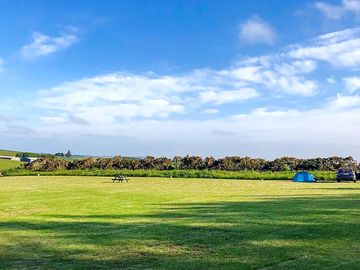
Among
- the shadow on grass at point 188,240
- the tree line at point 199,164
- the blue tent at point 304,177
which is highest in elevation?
the tree line at point 199,164

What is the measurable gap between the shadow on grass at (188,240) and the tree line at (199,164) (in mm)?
43760

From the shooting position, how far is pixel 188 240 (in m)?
10.2

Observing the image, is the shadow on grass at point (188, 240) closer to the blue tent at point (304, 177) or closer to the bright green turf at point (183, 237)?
the bright green turf at point (183, 237)

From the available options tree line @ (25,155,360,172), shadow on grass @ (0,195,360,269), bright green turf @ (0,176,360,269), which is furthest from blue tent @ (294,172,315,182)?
shadow on grass @ (0,195,360,269)

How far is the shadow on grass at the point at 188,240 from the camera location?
Answer: 26.5 feet

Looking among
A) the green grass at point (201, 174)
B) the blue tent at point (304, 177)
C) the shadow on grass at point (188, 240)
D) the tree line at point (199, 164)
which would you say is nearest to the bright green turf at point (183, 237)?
the shadow on grass at point (188, 240)

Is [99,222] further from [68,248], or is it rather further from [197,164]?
[197,164]

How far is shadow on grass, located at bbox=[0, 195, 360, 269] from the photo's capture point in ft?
26.5

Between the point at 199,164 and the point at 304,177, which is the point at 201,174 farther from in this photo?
the point at 304,177

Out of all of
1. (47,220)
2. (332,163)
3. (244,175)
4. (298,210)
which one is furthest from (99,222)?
(332,163)

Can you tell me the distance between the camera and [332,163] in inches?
2260

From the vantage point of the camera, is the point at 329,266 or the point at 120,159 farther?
the point at 120,159

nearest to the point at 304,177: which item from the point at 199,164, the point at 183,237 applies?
the point at 199,164

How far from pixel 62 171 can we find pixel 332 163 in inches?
1386
